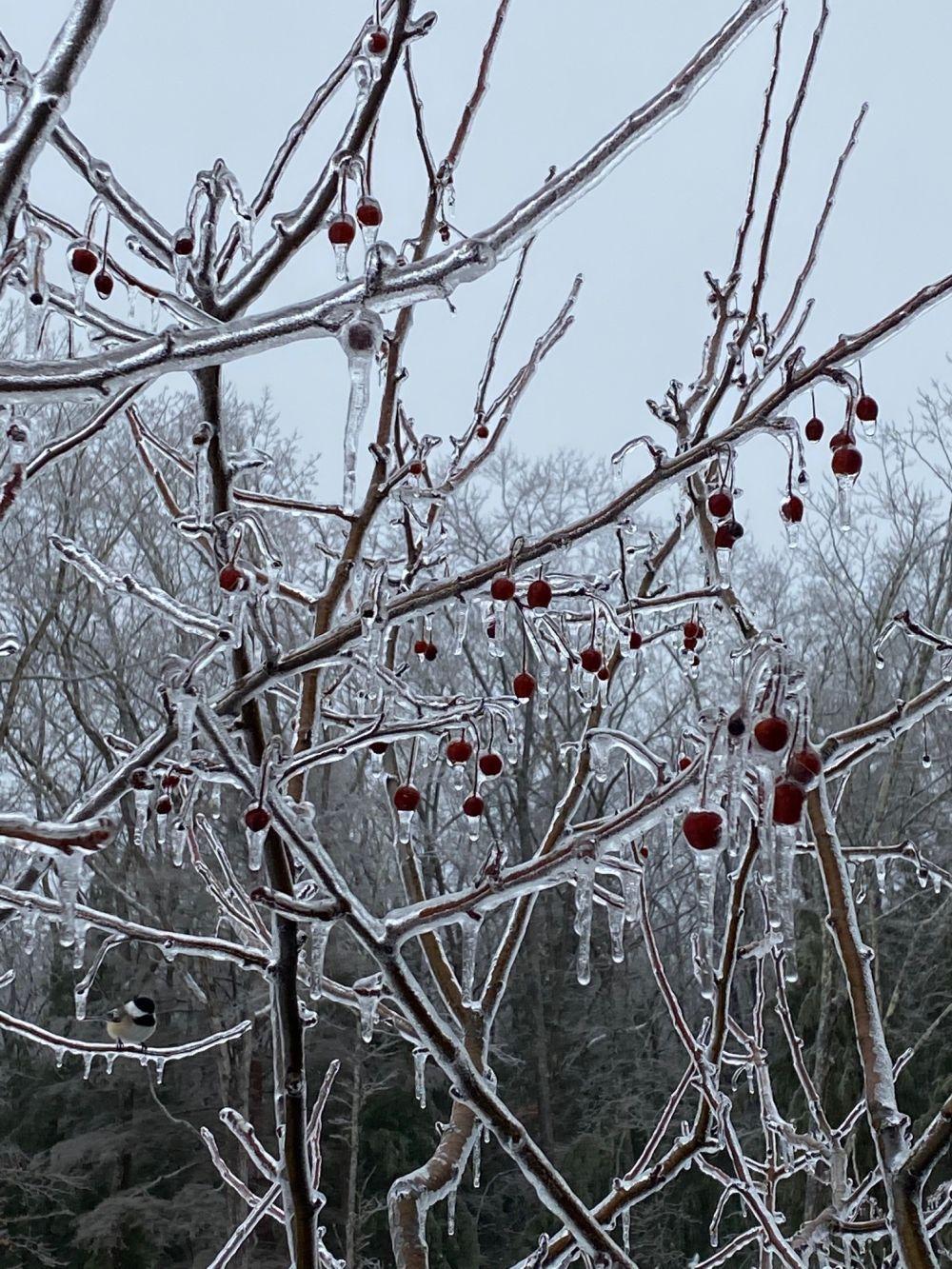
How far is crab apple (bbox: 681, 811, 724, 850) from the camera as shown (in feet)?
2.78

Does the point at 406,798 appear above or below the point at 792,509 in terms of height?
below

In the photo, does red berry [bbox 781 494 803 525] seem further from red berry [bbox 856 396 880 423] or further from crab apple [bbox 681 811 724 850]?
crab apple [bbox 681 811 724 850]

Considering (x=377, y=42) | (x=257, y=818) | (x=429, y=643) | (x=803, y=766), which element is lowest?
→ (x=803, y=766)

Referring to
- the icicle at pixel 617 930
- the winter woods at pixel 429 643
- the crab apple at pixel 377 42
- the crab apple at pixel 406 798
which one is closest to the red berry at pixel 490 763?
the winter woods at pixel 429 643

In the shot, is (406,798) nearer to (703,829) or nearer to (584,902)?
(584,902)

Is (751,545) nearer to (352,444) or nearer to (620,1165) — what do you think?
(620,1165)

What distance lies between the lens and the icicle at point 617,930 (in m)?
1.49

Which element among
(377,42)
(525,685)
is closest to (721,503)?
(525,685)

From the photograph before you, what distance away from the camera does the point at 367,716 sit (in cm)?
174

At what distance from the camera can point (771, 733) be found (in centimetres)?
81

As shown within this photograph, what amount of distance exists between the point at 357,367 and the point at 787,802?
472mm

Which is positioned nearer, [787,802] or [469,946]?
[787,802]

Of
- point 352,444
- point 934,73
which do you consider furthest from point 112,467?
point 934,73

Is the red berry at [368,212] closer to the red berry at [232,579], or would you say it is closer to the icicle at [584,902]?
the red berry at [232,579]
